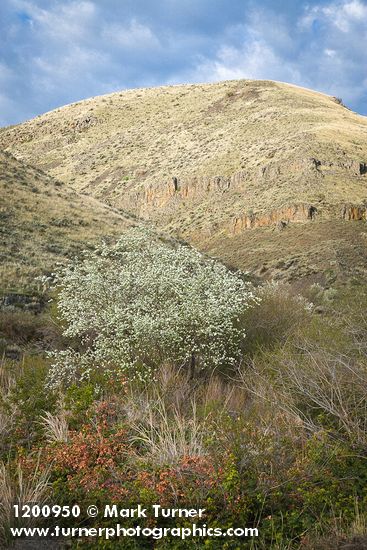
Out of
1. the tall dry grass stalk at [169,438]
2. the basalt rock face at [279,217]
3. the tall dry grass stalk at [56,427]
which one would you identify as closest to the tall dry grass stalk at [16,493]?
the tall dry grass stalk at [56,427]

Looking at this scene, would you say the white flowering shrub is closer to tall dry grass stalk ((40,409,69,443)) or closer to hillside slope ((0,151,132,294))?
tall dry grass stalk ((40,409,69,443))

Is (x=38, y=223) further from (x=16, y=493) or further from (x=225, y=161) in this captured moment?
(x=225, y=161)

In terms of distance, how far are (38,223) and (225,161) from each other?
45.1 meters

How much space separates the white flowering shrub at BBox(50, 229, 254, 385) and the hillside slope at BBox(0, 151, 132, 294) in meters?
8.99

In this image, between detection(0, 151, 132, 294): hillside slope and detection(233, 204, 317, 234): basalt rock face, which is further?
detection(233, 204, 317, 234): basalt rock face

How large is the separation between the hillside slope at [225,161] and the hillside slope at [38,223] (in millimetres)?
15811

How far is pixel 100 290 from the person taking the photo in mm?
10945

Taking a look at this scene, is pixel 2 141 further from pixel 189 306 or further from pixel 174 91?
pixel 189 306

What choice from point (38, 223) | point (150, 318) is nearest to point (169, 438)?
point (150, 318)

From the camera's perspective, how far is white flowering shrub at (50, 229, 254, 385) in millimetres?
9273

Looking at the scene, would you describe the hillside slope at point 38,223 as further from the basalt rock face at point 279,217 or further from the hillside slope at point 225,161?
the basalt rock face at point 279,217

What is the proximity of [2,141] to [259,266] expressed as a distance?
85633 mm

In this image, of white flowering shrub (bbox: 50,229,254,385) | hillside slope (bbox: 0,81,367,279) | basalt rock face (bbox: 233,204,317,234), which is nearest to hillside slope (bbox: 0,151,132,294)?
white flowering shrub (bbox: 50,229,254,385)

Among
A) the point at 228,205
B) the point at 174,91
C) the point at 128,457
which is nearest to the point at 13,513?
the point at 128,457
